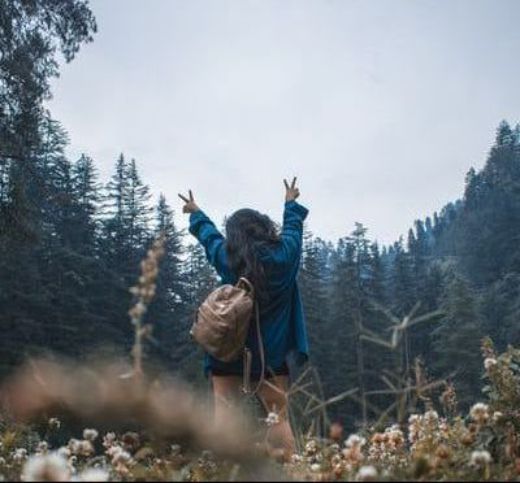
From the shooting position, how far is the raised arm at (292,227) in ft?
14.5

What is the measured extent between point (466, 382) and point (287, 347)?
1873 inches

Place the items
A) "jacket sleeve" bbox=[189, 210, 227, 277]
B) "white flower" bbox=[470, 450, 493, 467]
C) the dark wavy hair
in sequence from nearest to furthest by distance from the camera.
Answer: "white flower" bbox=[470, 450, 493, 467] < the dark wavy hair < "jacket sleeve" bbox=[189, 210, 227, 277]

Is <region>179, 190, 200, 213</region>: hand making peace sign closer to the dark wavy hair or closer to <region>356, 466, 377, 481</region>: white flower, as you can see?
the dark wavy hair

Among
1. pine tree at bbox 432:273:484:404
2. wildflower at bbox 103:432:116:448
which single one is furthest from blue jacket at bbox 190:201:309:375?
pine tree at bbox 432:273:484:404

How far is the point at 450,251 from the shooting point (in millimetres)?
116938

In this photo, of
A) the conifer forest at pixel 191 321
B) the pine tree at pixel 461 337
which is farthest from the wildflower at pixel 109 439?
the pine tree at pixel 461 337

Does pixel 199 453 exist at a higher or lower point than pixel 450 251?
lower

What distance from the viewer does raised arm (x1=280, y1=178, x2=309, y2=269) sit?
14.5 ft

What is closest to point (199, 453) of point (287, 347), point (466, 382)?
point (287, 347)

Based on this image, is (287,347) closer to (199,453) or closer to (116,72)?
(199,453)

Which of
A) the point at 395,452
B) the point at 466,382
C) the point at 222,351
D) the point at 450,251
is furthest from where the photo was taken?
the point at 450,251

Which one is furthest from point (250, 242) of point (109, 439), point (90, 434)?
point (90, 434)

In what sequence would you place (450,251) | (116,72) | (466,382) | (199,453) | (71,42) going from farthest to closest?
(450,251)
(466,382)
(116,72)
(71,42)
(199,453)

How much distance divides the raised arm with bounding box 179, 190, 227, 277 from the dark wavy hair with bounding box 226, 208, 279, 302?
12 centimetres
